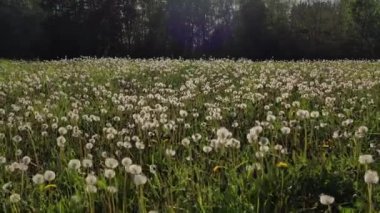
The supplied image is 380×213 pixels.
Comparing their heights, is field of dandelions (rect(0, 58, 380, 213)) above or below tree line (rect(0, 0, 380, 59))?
below

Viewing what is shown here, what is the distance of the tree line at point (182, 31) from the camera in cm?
4609

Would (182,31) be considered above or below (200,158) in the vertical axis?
above

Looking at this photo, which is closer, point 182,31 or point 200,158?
point 200,158

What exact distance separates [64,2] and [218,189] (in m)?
52.8

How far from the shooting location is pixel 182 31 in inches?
2232

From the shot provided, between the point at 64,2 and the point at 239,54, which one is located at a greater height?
the point at 64,2

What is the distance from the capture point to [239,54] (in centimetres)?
4778

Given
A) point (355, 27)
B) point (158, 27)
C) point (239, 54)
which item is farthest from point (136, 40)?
point (355, 27)

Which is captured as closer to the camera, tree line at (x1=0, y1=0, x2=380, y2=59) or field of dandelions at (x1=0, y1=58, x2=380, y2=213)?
field of dandelions at (x1=0, y1=58, x2=380, y2=213)

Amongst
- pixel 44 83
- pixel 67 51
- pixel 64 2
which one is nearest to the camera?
pixel 44 83

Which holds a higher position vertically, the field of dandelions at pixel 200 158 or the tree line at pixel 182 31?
the tree line at pixel 182 31

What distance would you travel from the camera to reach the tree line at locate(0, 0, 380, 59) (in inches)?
1815

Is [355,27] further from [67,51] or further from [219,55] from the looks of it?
[67,51]

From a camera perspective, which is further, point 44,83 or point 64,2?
point 64,2
